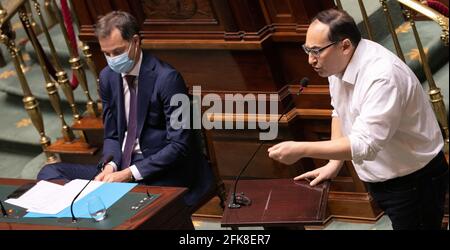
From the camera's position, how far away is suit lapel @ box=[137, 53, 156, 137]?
5074 millimetres

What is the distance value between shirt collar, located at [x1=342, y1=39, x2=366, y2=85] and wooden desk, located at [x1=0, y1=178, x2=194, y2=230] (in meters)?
1.07

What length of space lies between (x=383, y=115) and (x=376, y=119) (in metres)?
0.03

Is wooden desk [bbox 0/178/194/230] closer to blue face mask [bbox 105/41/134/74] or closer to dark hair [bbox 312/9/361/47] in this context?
blue face mask [bbox 105/41/134/74]

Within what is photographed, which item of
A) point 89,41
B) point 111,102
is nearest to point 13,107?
point 89,41

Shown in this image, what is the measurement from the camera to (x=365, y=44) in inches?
156

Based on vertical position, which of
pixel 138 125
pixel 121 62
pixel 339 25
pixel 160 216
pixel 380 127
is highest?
pixel 339 25

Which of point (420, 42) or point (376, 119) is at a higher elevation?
point (420, 42)

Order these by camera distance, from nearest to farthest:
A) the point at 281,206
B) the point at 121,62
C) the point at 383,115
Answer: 1. the point at 383,115
2. the point at 281,206
3. the point at 121,62

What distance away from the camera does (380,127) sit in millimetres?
3764

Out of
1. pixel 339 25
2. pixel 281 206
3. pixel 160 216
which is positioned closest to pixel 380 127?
pixel 339 25

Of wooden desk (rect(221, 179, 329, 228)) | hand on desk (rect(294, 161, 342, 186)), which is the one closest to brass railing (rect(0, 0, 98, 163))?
wooden desk (rect(221, 179, 329, 228))

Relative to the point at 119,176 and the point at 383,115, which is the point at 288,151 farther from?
the point at 119,176

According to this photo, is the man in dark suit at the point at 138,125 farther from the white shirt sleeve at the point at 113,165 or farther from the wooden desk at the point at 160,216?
the wooden desk at the point at 160,216
